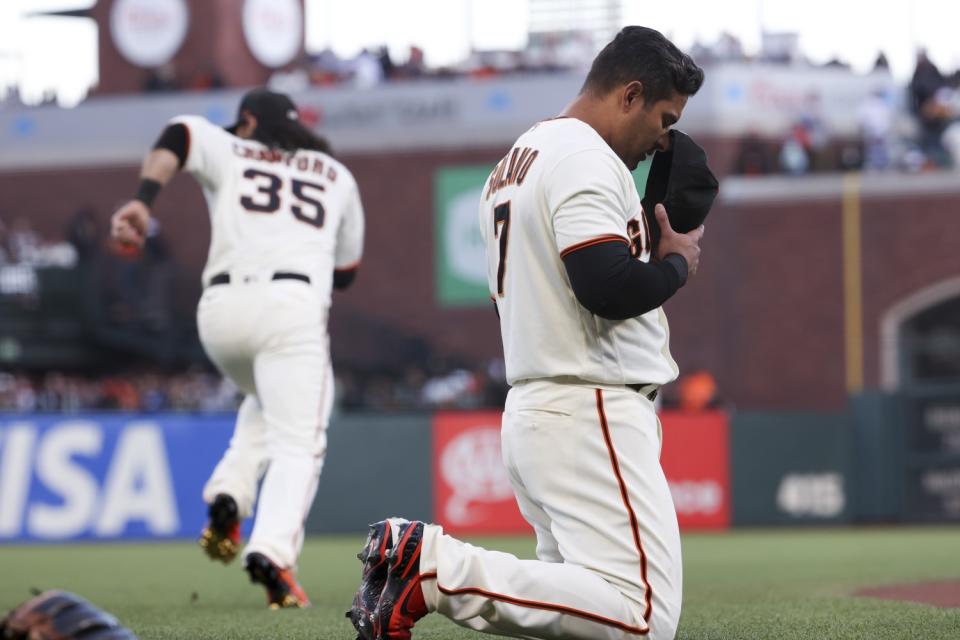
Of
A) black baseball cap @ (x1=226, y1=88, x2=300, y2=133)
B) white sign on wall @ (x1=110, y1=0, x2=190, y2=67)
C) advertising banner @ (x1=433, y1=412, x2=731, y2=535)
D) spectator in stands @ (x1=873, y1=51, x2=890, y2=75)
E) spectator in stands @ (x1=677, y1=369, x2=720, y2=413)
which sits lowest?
advertising banner @ (x1=433, y1=412, x2=731, y2=535)

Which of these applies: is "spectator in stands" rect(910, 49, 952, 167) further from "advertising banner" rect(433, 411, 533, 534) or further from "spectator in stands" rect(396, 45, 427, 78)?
"advertising banner" rect(433, 411, 533, 534)

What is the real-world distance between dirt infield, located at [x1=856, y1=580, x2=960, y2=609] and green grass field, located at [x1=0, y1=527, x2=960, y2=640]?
18 centimetres

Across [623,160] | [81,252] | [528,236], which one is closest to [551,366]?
[528,236]

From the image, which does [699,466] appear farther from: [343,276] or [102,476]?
[343,276]

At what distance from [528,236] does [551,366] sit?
1.23 ft

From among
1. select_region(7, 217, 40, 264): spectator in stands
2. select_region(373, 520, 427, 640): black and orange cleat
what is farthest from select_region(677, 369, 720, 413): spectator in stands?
select_region(373, 520, 427, 640): black and orange cleat

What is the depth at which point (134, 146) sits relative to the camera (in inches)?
1208

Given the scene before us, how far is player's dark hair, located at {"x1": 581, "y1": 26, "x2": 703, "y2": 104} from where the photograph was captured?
4.43 meters

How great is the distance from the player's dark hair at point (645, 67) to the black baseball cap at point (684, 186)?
222 mm

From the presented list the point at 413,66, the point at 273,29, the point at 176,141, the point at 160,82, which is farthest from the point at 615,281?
the point at 273,29

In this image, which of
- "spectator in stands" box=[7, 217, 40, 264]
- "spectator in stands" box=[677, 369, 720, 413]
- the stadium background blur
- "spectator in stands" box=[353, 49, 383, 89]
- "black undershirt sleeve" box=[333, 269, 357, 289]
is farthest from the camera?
"spectator in stands" box=[353, 49, 383, 89]

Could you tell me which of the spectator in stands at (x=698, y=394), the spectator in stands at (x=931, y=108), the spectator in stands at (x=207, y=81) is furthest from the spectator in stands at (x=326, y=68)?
the spectator in stands at (x=698, y=394)

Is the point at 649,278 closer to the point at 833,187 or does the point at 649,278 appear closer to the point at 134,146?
the point at 833,187

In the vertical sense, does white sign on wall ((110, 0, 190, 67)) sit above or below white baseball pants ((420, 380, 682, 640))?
above
